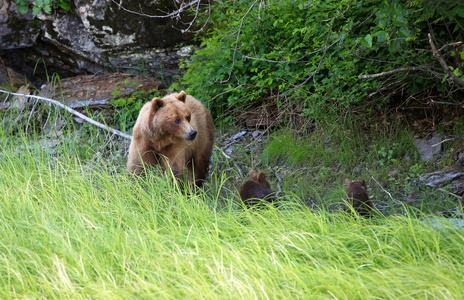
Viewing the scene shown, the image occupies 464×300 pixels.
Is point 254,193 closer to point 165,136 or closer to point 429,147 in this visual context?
point 165,136

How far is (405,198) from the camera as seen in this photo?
576 cm

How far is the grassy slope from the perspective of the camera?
9.83 ft

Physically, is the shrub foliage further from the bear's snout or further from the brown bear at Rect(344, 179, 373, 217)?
the brown bear at Rect(344, 179, 373, 217)

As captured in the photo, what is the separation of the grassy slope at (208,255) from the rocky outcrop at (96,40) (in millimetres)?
4656

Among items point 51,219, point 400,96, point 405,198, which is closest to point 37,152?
point 51,219

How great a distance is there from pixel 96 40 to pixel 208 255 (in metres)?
6.23

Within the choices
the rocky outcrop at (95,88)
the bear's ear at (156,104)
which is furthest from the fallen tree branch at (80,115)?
the bear's ear at (156,104)

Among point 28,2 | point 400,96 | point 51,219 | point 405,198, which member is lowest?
point 405,198

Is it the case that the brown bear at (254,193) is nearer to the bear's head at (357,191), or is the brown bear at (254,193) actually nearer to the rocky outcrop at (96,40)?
the bear's head at (357,191)

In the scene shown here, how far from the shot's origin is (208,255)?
11.2 feet

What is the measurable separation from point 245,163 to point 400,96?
229 centimetres

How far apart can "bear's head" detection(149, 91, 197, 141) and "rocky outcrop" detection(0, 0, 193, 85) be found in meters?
3.08

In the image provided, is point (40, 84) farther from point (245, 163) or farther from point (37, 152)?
point (245, 163)

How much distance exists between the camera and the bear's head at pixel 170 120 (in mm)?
5484
